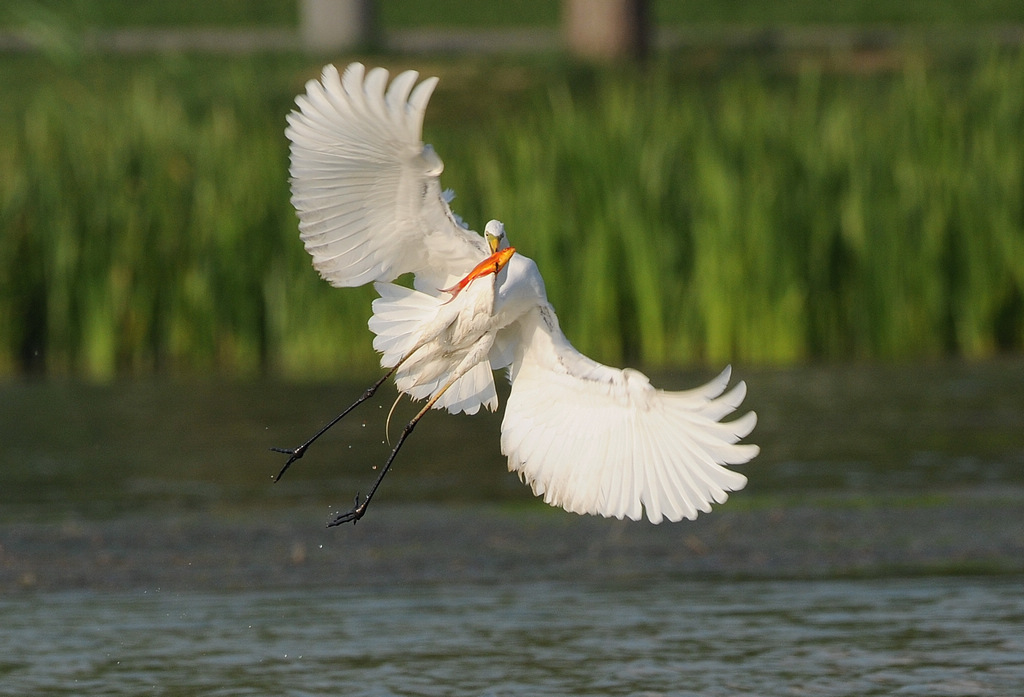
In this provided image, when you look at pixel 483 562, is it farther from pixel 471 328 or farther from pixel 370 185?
pixel 370 185

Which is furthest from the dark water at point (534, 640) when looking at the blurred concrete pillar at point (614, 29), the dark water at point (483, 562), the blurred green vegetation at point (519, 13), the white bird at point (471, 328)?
the blurred green vegetation at point (519, 13)

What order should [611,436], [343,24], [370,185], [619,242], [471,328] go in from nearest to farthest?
1. [611,436]
2. [370,185]
3. [471,328]
4. [619,242]
5. [343,24]

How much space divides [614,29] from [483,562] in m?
16.0

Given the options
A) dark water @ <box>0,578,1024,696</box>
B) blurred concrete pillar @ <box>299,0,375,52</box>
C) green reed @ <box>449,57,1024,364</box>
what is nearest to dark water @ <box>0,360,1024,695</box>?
dark water @ <box>0,578,1024,696</box>

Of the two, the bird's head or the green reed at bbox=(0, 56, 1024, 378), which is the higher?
the green reed at bbox=(0, 56, 1024, 378)

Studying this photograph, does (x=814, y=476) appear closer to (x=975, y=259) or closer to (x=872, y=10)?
(x=975, y=259)

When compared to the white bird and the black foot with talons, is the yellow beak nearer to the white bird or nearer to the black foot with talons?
the white bird

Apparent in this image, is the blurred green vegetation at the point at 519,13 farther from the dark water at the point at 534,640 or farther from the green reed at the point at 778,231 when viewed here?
the dark water at the point at 534,640

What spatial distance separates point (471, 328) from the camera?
6.16 m

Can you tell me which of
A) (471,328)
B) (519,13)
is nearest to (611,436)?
(471,328)

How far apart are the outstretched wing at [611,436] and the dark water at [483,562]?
2.55ft

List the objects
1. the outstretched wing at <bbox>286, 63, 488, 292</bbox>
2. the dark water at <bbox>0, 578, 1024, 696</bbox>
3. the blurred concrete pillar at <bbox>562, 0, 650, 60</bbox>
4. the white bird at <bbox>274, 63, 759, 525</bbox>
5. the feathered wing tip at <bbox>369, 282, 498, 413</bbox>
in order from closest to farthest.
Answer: the white bird at <bbox>274, 63, 759, 525</bbox>, the outstretched wing at <bbox>286, 63, 488, 292</bbox>, the dark water at <bbox>0, 578, 1024, 696</bbox>, the feathered wing tip at <bbox>369, 282, 498, 413</bbox>, the blurred concrete pillar at <bbox>562, 0, 650, 60</bbox>

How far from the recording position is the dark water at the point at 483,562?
642 centimetres

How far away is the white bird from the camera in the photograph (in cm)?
558
